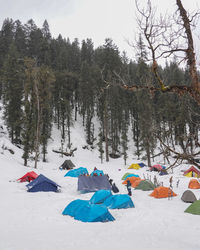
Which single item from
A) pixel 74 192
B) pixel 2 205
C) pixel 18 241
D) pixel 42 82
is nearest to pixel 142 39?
pixel 18 241

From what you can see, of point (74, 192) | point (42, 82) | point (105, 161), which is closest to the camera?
point (74, 192)

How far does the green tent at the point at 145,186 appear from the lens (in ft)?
45.9

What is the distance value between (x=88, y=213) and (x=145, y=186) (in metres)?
7.60

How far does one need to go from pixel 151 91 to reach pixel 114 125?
109ft

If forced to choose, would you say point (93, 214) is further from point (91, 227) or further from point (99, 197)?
point (99, 197)

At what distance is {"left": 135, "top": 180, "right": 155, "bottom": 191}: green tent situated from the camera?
45.9ft

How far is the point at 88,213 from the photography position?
7703 millimetres

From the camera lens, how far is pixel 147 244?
18.0 ft

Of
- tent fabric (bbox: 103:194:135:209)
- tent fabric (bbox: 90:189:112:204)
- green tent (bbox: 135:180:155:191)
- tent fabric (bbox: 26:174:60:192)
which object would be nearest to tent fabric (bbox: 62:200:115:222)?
tent fabric (bbox: 103:194:135:209)

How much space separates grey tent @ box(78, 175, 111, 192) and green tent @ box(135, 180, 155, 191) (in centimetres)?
240

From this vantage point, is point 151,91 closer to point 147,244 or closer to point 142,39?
point 142,39

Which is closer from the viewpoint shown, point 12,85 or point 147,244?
point 147,244

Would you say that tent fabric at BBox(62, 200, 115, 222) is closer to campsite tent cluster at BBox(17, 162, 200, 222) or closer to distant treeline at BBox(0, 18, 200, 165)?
campsite tent cluster at BBox(17, 162, 200, 222)

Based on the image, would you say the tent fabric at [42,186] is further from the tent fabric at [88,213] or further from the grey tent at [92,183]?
the tent fabric at [88,213]
